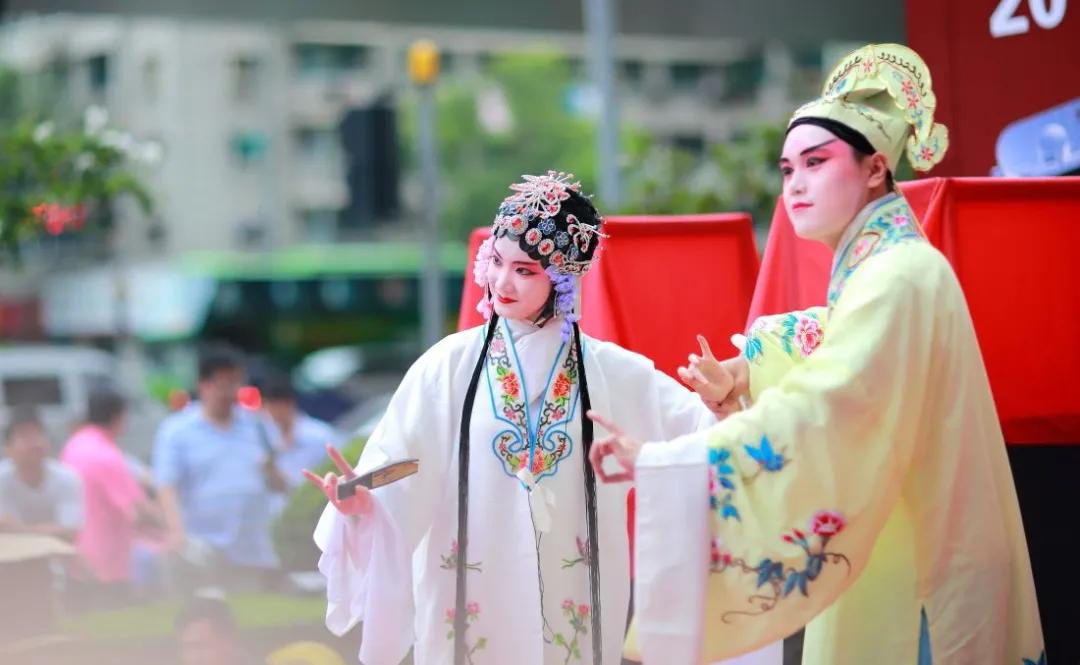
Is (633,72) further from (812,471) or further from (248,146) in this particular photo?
(812,471)

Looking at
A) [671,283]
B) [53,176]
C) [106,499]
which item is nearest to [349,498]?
[671,283]

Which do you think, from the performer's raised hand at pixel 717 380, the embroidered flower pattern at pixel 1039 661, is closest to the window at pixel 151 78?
the performer's raised hand at pixel 717 380

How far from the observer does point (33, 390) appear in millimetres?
12031

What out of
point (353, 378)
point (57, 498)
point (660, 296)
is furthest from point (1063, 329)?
point (353, 378)

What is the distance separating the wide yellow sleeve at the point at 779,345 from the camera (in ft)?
11.0

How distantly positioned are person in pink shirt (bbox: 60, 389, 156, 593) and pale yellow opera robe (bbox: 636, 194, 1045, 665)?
494 cm

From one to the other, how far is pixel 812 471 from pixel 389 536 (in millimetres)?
1023

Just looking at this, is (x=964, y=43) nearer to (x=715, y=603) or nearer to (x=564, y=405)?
(x=564, y=405)

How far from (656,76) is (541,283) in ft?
126

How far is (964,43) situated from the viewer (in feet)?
16.4

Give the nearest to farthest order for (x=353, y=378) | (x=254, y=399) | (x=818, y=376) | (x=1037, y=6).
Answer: (x=818, y=376)
(x=1037, y=6)
(x=254, y=399)
(x=353, y=378)

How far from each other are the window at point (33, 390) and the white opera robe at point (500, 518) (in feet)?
27.5

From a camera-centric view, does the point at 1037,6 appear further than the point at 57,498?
No

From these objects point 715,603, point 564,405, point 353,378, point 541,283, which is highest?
point 541,283
